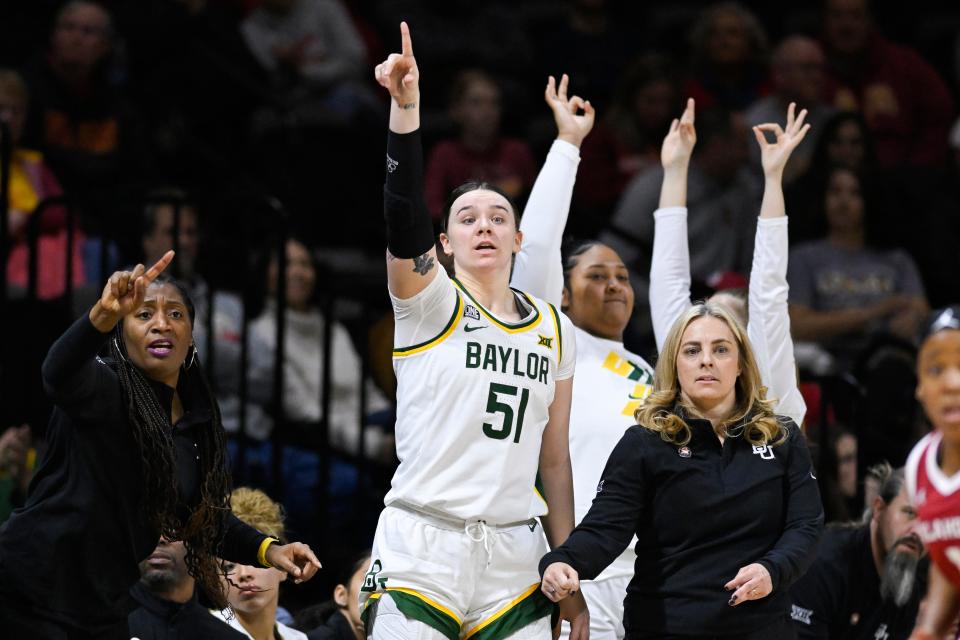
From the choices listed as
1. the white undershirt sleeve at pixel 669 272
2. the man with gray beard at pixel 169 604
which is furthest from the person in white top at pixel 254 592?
the white undershirt sleeve at pixel 669 272

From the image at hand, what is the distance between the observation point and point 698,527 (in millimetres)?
4457

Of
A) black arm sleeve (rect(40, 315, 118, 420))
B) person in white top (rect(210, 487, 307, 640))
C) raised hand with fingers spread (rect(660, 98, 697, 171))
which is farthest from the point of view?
raised hand with fingers spread (rect(660, 98, 697, 171))

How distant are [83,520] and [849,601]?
268 cm

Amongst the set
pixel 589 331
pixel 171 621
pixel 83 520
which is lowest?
pixel 171 621

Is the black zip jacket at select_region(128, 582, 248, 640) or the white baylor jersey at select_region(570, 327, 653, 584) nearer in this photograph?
the black zip jacket at select_region(128, 582, 248, 640)

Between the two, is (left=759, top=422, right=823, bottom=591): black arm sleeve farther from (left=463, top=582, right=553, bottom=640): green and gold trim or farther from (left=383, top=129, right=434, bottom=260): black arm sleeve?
(left=383, top=129, right=434, bottom=260): black arm sleeve

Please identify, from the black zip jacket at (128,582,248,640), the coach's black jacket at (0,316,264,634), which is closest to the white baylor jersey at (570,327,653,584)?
the black zip jacket at (128,582,248,640)

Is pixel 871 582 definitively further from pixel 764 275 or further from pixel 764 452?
pixel 764 452

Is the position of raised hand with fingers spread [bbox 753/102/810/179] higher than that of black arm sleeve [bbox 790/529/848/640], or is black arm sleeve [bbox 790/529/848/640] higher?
raised hand with fingers spread [bbox 753/102/810/179]

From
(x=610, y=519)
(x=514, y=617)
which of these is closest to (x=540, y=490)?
(x=610, y=519)

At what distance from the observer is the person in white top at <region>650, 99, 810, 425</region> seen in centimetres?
530

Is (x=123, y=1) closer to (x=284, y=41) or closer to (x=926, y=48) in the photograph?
(x=284, y=41)

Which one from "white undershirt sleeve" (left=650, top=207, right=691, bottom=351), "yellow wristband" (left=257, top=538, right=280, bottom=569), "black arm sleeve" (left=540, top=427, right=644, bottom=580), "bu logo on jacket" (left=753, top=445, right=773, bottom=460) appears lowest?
"yellow wristband" (left=257, top=538, right=280, bottom=569)

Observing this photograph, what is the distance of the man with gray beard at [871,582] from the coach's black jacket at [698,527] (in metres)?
1.04
